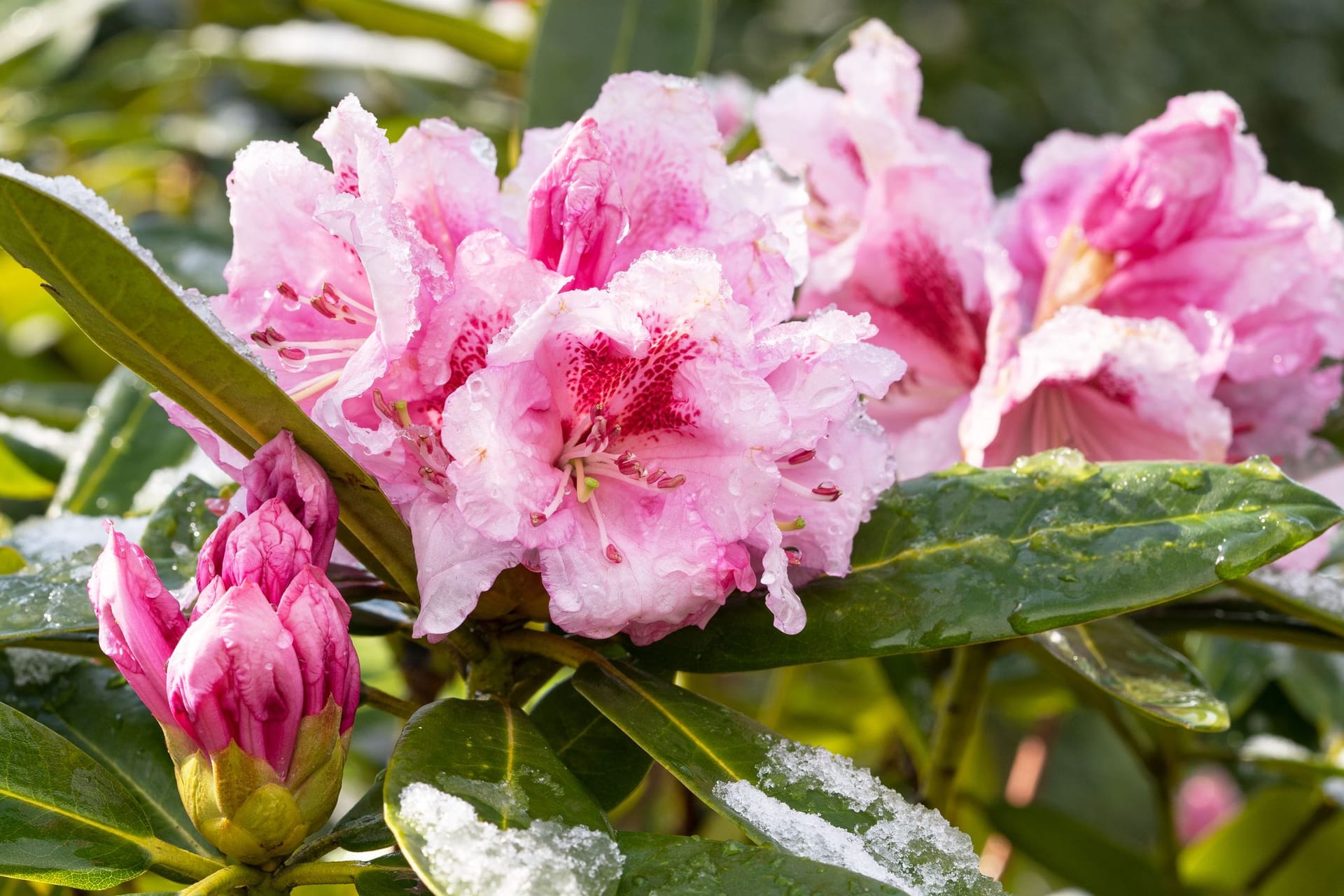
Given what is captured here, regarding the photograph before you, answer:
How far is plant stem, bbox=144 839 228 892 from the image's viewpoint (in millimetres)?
622

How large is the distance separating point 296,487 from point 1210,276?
624 millimetres

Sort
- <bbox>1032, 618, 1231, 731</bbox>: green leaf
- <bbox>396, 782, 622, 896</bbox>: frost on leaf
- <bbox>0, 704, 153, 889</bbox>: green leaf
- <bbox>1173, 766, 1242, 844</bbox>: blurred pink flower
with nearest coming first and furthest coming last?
<bbox>396, 782, 622, 896</bbox>: frost on leaf → <bbox>0, 704, 153, 889</bbox>: green leaf → <bbox>1032, 618, 1231, 731</bbox>: green leaf → <bbox>1173, 766, 1242, 844</bbox>: blurred pink flower

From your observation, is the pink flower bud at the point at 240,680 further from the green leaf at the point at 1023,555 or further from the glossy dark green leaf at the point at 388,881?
the green leaf at the point at 1023,555

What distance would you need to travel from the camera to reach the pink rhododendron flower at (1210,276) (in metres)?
0.84

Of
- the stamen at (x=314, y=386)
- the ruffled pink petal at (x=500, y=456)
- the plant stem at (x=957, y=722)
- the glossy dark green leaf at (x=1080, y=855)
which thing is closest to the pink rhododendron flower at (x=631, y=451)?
the ruffled pink petal at (x=500, y=456)

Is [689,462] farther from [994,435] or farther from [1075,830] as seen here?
[1075,830]

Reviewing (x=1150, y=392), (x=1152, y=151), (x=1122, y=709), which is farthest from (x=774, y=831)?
(x=1122, y=709)

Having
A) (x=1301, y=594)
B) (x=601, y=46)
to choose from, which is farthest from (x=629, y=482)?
(x=601, y=46)

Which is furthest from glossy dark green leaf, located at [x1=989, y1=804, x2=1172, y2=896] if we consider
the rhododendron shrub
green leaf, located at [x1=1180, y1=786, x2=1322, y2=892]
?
the rhododendron shrub

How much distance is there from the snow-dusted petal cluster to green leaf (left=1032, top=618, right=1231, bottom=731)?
0.18 m

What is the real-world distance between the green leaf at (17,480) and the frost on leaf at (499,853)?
2.43ft

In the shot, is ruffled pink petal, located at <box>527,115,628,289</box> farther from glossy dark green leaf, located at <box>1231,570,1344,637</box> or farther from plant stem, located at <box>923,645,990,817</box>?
plant stem, located at <box>923,645,990,817</box>

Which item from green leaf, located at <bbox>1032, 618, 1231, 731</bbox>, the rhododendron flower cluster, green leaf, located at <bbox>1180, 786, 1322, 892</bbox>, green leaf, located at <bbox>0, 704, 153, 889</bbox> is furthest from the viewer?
green leaf, located at <bbox>1180, 786, 1322, 892</bbox>

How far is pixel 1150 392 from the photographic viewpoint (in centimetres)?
80
